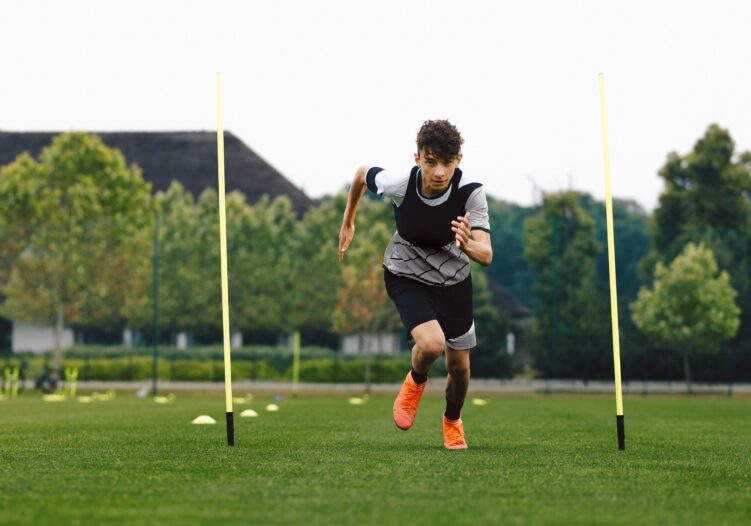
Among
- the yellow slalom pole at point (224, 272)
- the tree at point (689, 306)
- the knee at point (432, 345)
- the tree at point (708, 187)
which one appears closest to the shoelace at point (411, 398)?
the knee at point (432, 345)

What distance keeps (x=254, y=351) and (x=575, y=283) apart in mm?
12100

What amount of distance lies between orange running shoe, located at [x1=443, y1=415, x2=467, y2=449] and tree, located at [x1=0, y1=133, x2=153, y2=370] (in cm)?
2775

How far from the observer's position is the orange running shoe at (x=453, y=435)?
7863 mm

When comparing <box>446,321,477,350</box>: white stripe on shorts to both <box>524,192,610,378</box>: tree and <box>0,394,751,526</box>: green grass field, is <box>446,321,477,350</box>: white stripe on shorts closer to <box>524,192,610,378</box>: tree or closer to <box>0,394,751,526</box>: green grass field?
<box>0,394,751,526</box>: green grass field

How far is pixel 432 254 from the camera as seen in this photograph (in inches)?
297

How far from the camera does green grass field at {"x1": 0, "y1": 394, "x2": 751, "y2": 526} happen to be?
436 cm

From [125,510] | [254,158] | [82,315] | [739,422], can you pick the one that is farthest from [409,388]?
[254,158]

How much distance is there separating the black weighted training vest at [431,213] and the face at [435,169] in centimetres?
13

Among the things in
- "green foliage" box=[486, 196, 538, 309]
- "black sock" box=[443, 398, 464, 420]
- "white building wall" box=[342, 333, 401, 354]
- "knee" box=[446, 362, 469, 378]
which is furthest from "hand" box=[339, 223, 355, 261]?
"green foliage" box=[486, 196, 538, 309]

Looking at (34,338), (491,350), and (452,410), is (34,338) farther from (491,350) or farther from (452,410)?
(452,410)

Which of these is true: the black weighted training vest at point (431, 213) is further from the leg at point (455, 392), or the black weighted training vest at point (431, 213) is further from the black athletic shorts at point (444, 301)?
the leg at point (455, 392)

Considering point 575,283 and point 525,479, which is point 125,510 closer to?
point 525,479

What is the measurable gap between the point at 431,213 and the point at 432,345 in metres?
0.82

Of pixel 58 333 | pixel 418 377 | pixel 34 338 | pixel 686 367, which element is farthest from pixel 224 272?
pixel 34 338
